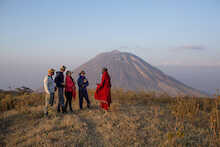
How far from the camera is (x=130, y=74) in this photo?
131375 mm

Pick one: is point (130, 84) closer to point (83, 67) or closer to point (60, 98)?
point (83, 67)

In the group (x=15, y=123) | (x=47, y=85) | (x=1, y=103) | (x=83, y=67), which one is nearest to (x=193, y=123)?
(x=47, y=85)

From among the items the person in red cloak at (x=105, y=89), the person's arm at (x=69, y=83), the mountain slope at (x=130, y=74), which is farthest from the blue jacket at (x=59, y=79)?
the mountain slope at (x=130, y=74)

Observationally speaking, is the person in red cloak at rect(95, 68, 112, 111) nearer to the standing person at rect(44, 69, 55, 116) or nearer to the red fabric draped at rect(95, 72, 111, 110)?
the red fabric draped at rect(95, 72, 111, 110)

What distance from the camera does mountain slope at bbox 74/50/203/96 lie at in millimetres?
112312

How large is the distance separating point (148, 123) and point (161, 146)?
173cm

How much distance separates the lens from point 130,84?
11681cm

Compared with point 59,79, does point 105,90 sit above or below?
below

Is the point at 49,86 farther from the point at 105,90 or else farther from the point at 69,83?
the point at 105,90

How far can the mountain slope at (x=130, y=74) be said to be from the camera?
112312mm

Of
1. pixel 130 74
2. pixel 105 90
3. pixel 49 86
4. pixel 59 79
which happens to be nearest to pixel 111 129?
pixel 105 90

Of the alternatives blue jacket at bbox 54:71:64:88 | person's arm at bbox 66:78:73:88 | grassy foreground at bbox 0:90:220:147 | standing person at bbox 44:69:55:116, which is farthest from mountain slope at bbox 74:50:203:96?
standing person at bbox 44:69:55:116

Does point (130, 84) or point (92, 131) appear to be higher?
point (92, 131)

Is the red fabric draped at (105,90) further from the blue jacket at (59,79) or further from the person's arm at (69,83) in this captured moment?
the blue jacket at (59,79)
